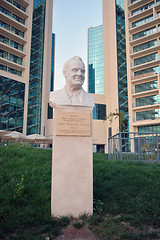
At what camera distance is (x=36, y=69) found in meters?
36.7

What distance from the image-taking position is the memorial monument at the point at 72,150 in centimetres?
421

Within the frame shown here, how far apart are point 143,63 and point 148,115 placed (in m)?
9.76

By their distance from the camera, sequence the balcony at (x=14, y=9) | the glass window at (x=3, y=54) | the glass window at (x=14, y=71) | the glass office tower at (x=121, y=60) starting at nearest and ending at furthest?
the balcony at (x=14, y=9) < the glass window at (x=3, y=54) < the glass window at (x=14, y=71) < the glass office tower at (x=121, y=60)

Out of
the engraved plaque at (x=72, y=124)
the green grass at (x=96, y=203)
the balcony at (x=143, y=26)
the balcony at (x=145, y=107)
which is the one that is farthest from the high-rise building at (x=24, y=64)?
the engraved plaque at (x=72, y=124)

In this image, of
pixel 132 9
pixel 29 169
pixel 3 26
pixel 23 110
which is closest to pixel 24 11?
pixel 3 26

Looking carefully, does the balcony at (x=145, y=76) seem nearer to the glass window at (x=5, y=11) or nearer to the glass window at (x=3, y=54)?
the glass window at (x=3, y=54)

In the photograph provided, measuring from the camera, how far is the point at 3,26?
3181cm

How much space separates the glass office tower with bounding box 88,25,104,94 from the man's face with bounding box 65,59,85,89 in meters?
51.9

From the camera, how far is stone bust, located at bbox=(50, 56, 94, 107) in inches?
177

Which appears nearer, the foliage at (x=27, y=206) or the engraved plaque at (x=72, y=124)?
the foliage at (x=27, y=206)

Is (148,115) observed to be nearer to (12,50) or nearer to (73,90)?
(12,50)

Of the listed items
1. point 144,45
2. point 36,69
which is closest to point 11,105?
point 36,69

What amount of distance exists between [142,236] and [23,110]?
30636 mm

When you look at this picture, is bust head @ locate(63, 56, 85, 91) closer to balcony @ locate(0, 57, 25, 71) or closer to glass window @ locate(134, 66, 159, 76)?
balcony @ locate(0, 57, 25, 71)
